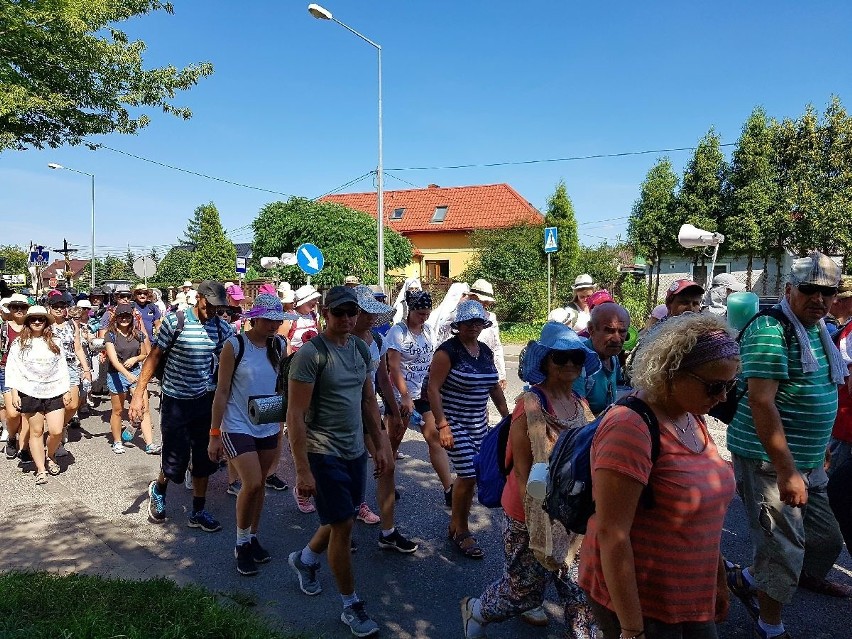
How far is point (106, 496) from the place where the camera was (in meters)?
5.71

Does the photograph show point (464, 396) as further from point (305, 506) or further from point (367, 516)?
point (305, 506)

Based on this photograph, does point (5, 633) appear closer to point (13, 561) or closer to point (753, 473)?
point (13, 561)

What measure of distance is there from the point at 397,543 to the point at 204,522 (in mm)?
1520

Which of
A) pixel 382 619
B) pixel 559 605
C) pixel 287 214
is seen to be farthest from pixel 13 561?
pixel 287 214

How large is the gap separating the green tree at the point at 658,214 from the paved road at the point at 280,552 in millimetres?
20261

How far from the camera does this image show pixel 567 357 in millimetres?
2992

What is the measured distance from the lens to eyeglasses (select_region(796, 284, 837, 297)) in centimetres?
303

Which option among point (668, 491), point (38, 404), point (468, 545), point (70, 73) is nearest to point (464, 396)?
point (468, 545)

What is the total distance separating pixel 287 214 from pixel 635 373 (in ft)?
76.1

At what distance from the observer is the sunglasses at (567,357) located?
2.99 metres

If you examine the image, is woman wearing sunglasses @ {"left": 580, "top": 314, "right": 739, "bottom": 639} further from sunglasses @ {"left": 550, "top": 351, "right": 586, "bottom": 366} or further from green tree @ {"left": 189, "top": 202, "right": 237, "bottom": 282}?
green tree @ {"left": 189, "top": 202, "right": 237, "bottom": 282}

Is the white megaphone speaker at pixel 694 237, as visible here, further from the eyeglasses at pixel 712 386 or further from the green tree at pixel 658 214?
the green tree at pixel 658 214

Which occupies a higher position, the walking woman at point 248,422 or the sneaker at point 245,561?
the walking woman at point 248,422

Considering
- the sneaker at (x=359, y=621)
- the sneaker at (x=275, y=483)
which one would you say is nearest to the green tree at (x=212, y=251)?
the sneaker at (x=275, y=483)
